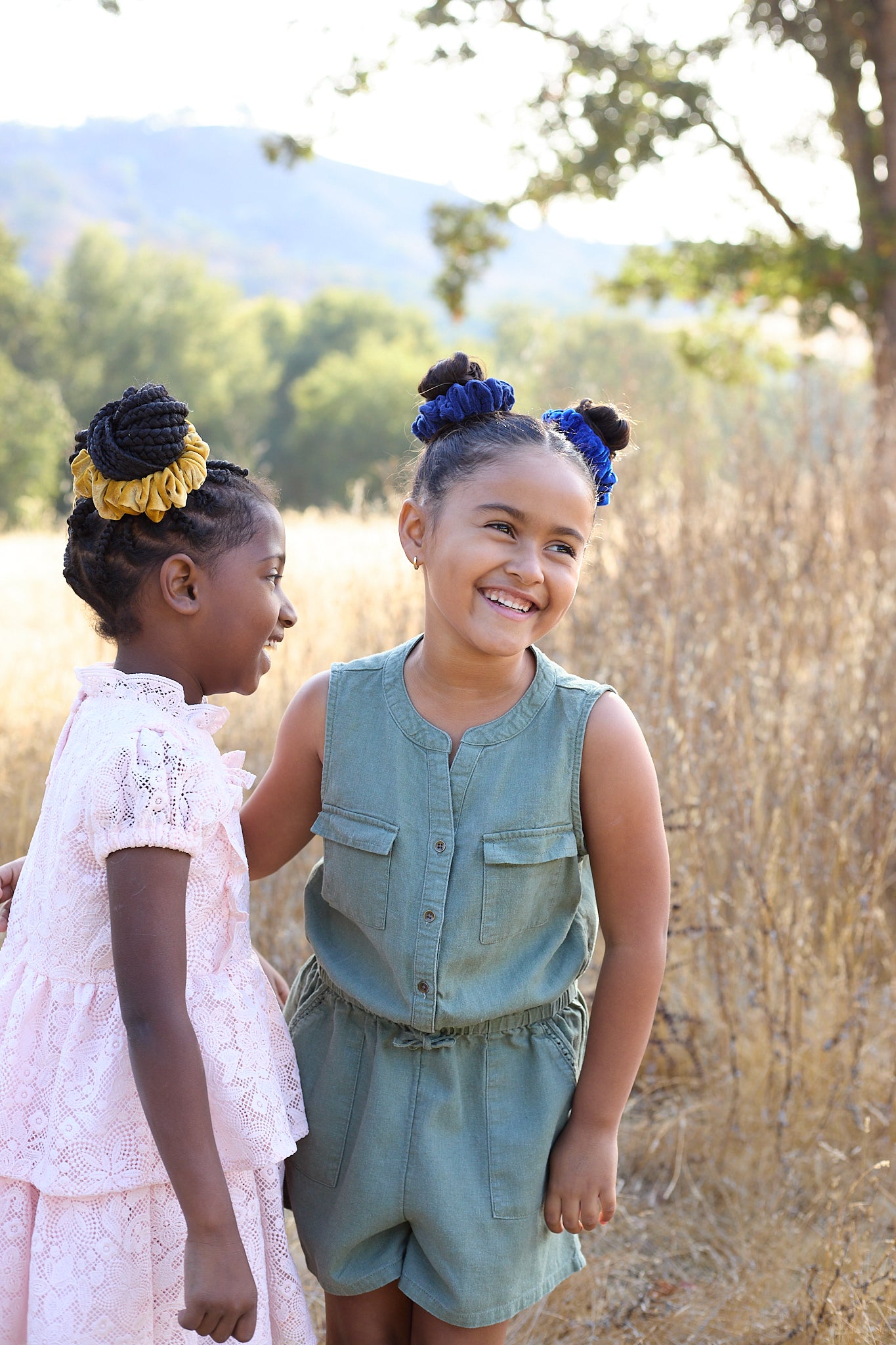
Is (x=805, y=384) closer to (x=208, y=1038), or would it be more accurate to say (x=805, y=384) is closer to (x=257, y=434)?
(x=208, y=1038)

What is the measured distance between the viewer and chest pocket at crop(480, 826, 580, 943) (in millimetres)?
1354

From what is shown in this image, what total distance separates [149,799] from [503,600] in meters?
0.48

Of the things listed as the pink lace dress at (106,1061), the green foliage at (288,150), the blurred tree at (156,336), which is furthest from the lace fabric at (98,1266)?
the blurred tree at (156,336)

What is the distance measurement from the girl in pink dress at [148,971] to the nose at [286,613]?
2 cm

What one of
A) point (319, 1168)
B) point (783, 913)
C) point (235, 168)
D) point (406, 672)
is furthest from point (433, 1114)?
point (235, 168)

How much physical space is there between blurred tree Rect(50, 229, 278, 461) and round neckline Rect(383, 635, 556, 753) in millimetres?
30461

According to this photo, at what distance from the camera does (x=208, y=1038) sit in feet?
4.16

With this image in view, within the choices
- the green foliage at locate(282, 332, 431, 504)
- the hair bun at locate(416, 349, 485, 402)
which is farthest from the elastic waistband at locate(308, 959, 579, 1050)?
the green foliage at locate(282, 332, 431, 504)

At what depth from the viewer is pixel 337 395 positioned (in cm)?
3719

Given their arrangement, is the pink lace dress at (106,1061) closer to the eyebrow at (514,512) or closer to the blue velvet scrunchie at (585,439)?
the eyebrow at (514,512)

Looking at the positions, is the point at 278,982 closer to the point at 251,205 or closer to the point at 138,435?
the point at 138,435

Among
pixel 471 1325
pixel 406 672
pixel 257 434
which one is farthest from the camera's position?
pixel 257 434

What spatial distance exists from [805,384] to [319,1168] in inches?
162

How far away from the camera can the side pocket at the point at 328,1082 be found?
4.68ft
